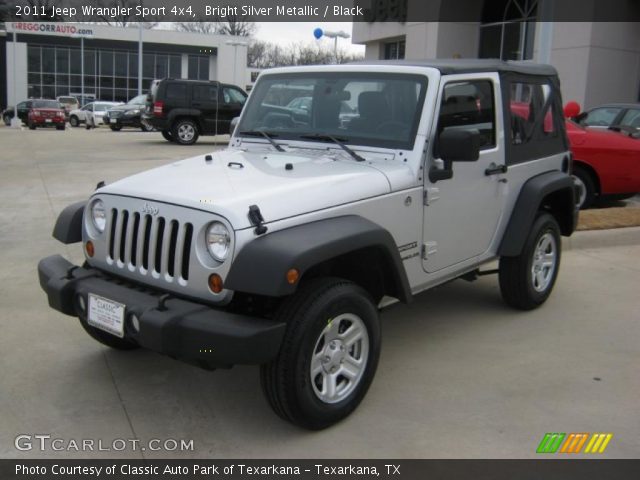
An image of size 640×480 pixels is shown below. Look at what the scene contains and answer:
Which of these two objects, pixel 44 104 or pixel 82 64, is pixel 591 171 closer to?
pixel 44 104

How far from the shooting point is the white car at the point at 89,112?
→ 113 feet

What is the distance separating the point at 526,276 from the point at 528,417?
169 centimetres

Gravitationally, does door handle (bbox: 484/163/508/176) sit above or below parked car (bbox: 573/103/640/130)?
below

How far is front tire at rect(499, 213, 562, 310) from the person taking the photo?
201 inches

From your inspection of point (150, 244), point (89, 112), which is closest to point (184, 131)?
point (150, 244)

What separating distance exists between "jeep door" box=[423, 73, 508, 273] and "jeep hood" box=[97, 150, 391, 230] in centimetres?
56

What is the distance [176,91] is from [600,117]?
12.1 metres

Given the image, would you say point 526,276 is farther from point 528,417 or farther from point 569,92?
point 569,92

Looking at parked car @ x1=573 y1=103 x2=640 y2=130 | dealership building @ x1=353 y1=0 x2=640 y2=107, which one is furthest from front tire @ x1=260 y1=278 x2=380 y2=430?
dealership building @ x1=353 y1=0 x2=640 y2=107

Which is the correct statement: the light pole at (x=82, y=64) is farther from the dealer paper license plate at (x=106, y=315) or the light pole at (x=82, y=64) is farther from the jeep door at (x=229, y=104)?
the dealer paper license plate at (x=106, y=315)

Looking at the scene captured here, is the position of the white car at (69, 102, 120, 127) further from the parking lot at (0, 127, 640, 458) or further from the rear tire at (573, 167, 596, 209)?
the parking lot at (0, 127, 640, 458)

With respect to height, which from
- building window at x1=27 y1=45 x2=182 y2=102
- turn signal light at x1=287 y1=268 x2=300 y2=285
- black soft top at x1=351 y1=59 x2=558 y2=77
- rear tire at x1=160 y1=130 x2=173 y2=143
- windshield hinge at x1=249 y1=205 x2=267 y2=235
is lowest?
rear tire at x1=160 y1=130 x2=173 y2=143

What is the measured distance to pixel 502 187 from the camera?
4.86m
